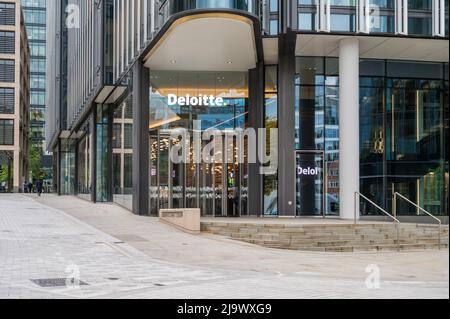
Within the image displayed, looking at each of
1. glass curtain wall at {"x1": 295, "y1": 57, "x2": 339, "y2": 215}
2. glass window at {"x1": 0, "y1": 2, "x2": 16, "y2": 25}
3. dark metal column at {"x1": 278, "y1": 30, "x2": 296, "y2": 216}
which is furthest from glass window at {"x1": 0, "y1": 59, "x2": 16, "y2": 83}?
dark metal column at {"x1": 278, "y1": 30, "x2": 296, "y2": 216}

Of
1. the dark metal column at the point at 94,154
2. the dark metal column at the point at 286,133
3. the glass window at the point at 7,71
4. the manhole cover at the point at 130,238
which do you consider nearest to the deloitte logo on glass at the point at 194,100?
the dark metal column at the point at 286,133

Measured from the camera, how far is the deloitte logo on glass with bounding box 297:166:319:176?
26109 millimetres

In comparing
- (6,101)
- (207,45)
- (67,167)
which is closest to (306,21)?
(207,45)

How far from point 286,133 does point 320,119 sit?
1943 mm

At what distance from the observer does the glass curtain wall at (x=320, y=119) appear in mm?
26250

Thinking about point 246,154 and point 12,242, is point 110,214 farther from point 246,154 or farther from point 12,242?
point 12,242

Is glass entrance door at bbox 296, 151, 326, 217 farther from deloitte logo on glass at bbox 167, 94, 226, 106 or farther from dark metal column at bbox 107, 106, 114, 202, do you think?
dark metal column at bbox 107, 106, 114, 202

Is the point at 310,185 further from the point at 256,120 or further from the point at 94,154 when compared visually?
the point at 94,154

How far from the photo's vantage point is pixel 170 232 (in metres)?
19.9

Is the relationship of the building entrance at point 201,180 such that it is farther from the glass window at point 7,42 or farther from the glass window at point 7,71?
the glass window at point 7,42

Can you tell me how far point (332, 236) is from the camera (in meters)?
20.0

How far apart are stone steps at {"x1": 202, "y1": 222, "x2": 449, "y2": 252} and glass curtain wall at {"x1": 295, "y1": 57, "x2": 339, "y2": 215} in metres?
5.06
